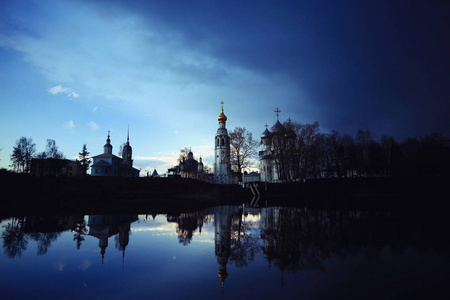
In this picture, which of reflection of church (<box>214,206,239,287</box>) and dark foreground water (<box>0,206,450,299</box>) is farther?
reflection of church (<box>214,206,239,287</box>)

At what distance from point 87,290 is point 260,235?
706cm

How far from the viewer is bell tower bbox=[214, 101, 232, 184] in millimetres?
66438

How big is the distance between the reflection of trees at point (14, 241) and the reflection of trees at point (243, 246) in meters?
6.59

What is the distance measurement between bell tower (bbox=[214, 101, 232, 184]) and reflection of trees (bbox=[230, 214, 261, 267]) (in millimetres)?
53802

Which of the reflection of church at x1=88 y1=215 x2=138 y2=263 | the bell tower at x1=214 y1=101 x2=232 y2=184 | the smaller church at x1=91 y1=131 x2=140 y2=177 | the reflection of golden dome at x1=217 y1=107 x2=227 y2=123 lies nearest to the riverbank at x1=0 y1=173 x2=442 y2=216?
the smaller church at x1=91 y1=131 x2=140 y2=177

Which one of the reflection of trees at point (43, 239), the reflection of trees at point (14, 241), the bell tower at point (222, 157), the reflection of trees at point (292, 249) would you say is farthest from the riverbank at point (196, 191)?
the bell tower at point (222, 157)

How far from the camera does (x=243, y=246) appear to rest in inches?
356

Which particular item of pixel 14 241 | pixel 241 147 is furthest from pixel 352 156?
pixel 14 241

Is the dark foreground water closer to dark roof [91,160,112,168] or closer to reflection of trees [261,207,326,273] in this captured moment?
reflection of trees [261,207,326,273]

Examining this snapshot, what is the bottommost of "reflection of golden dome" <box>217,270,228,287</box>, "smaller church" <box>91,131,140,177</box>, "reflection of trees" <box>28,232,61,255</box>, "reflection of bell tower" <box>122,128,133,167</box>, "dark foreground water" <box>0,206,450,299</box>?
"reflection of golden dome" <box>217,270,228,287</box>

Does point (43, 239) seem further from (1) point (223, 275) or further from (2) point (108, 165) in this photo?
(2) point (108, 165)

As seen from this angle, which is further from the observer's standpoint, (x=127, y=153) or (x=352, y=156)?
(x=127, y=153)

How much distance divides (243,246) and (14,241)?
8487 millimetres

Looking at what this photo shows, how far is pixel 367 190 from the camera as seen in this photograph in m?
39.5
